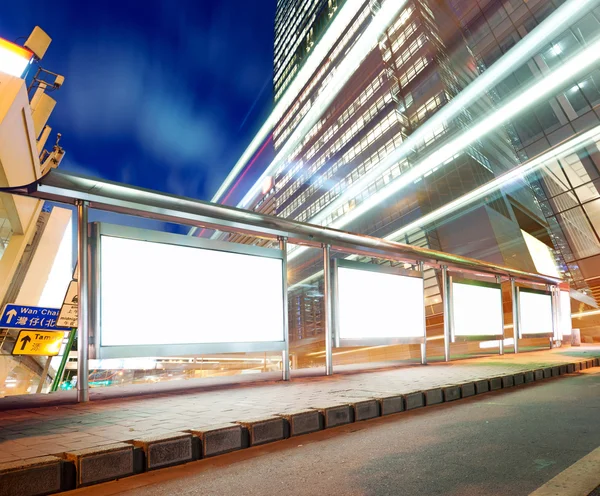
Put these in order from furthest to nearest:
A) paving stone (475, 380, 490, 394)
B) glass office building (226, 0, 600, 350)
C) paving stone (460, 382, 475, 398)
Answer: glass office building (226, 0, 600, 350) < paving stone (475, 380, 490, 394) < paving stone (460, 382, 475, 398)

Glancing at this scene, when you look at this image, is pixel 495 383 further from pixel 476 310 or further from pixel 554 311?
pixel 554 311

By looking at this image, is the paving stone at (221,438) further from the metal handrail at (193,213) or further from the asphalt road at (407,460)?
the metal handrail at (193,213)

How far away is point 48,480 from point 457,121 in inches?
1424

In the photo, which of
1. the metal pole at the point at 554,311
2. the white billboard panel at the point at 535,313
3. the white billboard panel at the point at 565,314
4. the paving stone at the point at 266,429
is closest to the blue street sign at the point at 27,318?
the paving stone at the point at 266,429

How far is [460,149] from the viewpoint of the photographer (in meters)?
27.2

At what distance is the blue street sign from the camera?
1081 centimetres

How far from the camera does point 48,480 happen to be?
224 centimetres

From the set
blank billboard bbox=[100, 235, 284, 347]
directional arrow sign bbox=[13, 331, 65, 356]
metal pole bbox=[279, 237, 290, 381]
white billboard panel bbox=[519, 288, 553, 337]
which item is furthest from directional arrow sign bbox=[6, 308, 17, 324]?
white billboard panel bbox=[519, 288, 553, 337]

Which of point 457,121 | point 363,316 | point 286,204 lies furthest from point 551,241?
point 286,204

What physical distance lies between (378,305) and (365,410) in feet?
12.4

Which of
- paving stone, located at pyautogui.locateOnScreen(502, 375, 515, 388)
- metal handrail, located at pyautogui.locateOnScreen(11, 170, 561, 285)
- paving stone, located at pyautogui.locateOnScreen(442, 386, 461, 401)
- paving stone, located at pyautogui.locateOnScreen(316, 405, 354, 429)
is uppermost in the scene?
metal handrail, located at pyautogui.locateOnScreen(11, 170, 561, 285)

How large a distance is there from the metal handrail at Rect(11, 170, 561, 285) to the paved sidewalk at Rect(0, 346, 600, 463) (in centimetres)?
234

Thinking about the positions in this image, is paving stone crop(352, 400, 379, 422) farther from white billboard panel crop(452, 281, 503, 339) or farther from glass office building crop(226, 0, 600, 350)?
glass office building crop(226, 0, 600, 350)

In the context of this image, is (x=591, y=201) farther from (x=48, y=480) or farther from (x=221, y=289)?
(x=48, y=480)
